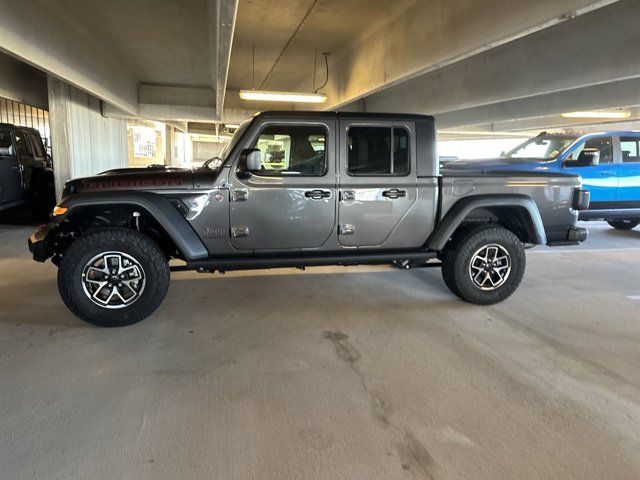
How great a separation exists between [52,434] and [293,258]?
8.19 ft

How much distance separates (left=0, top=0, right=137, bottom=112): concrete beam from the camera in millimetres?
6270

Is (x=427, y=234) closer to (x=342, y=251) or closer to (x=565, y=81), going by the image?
(x=342, y=251)

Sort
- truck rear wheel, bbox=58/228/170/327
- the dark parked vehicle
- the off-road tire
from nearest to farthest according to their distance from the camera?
truck rear wheel, bbox=58/228/170/327 → the dark parked vehicle → the off-road tire

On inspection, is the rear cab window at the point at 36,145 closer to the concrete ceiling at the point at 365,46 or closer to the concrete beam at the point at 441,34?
the concrete ceiling at the point at 365,46

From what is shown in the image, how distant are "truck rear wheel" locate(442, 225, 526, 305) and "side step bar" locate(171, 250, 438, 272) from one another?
285 mm

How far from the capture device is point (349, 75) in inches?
478

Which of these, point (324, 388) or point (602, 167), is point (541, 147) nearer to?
point (602, 167)

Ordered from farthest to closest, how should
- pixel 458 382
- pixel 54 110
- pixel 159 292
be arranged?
1. pixel 54 110
2. pixel 159 292
3. pixel 458 382

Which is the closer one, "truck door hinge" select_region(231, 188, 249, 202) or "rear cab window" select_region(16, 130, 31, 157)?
"truck door hinge" select_region(231, 188, 249, 202)

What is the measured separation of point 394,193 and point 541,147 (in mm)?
6799

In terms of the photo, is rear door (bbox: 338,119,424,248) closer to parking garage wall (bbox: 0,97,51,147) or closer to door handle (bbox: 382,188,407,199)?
door handle (bbox: 382,188,407,199)

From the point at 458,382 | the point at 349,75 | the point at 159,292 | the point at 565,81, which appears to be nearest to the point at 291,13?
the point at 349,75

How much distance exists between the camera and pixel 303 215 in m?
4.52

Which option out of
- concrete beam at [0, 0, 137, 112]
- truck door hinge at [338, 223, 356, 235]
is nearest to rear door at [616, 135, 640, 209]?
Result: truck door hinge at [338, 223, 356, 235]
